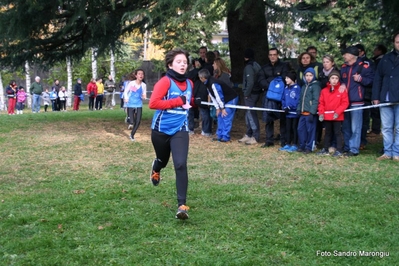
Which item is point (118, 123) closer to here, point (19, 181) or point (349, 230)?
point (19, 181)

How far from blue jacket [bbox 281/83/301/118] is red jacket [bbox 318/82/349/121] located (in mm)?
586

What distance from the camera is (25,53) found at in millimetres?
16109

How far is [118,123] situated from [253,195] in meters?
10.6

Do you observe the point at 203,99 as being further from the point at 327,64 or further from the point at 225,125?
the point at 327,64

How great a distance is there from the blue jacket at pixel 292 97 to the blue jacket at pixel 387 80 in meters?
1.63

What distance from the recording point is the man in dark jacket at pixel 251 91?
1232 centimetres

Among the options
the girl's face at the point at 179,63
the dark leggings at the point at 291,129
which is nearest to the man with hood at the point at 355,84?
the dark leggings at the point at 291,129

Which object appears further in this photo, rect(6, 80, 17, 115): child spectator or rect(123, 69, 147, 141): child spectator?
rect(6, 80, 17, 115): child spectator

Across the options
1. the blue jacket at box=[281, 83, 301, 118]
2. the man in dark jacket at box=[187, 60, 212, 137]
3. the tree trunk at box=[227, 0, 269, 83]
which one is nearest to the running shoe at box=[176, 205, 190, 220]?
the blue jacket at box=[281, 83, 301, 118]

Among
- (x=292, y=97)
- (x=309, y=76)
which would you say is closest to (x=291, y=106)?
(x=292, y=97)

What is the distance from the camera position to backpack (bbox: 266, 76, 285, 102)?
459 inches

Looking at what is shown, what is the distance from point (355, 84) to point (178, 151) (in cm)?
559

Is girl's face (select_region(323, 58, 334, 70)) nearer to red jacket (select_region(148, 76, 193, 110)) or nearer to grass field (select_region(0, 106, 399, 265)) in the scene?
grass field (select_region(0, 106, 399, 265))

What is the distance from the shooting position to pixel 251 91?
12.5 metres
